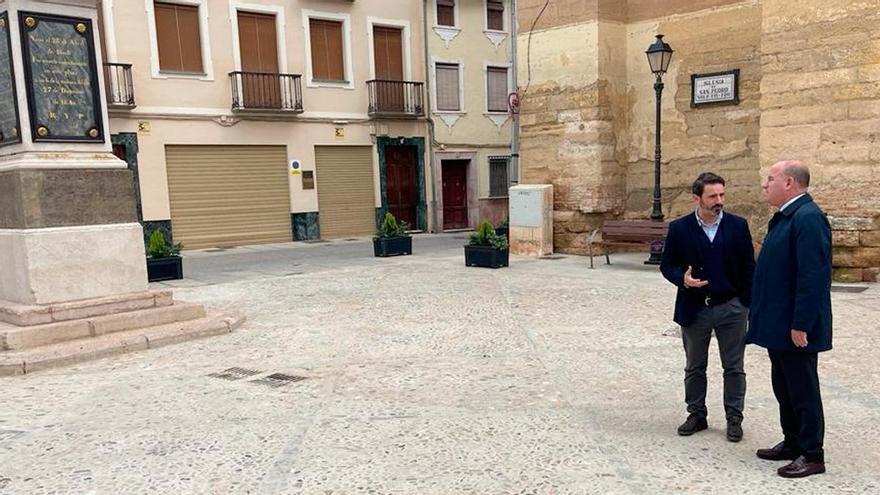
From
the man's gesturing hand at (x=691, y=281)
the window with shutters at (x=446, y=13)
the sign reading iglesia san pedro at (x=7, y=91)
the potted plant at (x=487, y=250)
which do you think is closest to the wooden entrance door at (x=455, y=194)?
the window with shutters at (x=446, y=13)

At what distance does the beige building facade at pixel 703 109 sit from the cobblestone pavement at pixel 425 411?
7.61 ft

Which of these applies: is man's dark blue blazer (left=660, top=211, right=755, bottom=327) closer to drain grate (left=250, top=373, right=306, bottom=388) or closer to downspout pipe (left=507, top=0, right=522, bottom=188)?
drain grate (left=250, top=373, right=306, bottom=388)

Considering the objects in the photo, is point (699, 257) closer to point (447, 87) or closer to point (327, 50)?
point (327, 50)

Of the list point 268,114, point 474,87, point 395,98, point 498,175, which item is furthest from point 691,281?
point 498,175

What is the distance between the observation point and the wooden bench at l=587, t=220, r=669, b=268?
1058 centimetres

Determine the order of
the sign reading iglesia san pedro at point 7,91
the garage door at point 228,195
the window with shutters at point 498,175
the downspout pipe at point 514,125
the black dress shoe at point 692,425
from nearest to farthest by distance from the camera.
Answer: the black dress shoe at point 692,425 → the sign reading iglesia san pedro at point 7,91 → the garage door at point 228,195 → the downspout pipe at point 514,125 → the window with shutters at point 498,175

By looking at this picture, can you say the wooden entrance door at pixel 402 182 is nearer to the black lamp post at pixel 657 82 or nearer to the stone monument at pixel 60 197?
the black lamp post at pixel 657 82

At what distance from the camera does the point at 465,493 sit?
321 centimetres

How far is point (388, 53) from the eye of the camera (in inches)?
800

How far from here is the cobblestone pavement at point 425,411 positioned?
11.2 feet

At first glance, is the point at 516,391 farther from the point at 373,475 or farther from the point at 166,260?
the point at 166,260

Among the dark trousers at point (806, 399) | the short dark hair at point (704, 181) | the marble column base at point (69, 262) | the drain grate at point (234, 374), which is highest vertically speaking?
the short dark hair at point (704, 181)

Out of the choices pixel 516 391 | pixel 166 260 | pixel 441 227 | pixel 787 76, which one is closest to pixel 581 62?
pixel 787 76

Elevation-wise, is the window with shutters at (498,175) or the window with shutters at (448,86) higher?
the window with shutters at (448,86)
